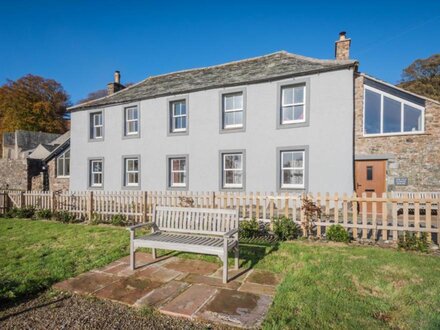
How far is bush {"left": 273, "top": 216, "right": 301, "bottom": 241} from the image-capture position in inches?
294

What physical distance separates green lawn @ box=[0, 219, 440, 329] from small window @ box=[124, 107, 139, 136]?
9.86m

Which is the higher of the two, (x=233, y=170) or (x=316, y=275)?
(x=233, y=170)

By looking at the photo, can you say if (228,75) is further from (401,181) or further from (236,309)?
(236,309)

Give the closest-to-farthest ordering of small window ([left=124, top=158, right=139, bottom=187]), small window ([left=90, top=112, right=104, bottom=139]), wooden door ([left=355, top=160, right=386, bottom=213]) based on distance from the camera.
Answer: wooden door ([left=355, top=160, right=386, bottom=213]) → small window ([left=124, top=158, right=139, bottom=187]) → small window ([left=90, top=112, right=104, bottom=139])

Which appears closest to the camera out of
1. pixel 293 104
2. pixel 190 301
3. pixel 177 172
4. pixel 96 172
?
pixel 190 301

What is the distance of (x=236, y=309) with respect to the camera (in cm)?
367

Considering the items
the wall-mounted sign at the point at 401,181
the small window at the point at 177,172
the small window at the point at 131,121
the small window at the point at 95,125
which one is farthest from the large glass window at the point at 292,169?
the small window at the point at 95,125

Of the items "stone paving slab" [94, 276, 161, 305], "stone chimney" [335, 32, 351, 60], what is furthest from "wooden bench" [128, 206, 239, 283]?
"stone chimney" [335, 32, 351, 60]

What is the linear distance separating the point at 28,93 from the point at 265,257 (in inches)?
2453

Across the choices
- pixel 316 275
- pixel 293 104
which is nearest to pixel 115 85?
pixel 293 104

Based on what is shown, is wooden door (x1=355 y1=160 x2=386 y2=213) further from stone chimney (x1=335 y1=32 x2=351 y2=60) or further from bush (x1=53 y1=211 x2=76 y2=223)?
bush (x1=53 y1=211 x2=76 y2=223)

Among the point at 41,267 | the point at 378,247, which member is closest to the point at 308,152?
the point at 378,247

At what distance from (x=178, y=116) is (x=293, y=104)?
663cm

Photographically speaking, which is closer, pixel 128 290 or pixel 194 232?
pixel 128 290
